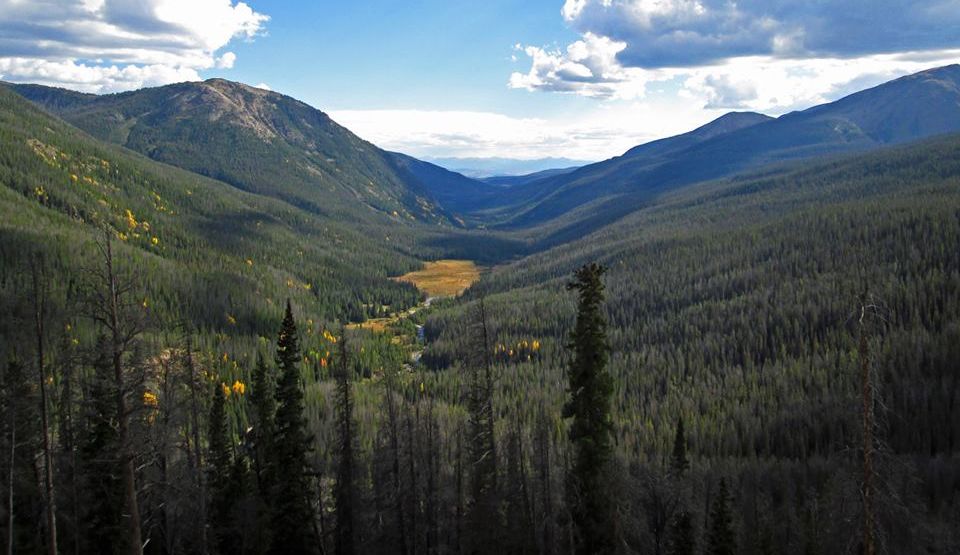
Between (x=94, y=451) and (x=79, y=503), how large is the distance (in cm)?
410

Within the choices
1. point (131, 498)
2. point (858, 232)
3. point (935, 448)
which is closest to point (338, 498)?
point (131, 498)

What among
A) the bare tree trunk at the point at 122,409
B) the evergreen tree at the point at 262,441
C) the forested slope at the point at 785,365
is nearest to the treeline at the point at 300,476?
the bare tree trunk at the point at 122,409

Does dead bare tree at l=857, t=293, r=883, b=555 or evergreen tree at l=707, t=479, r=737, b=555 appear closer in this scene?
dead bare tree at l=857, t=293, r=883, b=555

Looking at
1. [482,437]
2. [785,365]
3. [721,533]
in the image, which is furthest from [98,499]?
[785,365]

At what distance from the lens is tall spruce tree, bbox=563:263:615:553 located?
3206 centimetres

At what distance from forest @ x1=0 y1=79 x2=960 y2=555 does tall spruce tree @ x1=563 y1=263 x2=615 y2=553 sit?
112 millimetres

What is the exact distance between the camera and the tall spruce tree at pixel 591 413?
32.1 meters

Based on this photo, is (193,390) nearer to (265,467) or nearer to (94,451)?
(94,451)

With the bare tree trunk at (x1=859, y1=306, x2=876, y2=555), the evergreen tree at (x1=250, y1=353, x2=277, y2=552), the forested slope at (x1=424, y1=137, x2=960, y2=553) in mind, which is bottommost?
the forested slope at (x1=424, y1=137, x2=960, y2=553)

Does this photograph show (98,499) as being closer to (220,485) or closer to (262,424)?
(220,485)

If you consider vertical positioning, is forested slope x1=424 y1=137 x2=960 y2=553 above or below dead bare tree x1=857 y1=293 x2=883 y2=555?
below

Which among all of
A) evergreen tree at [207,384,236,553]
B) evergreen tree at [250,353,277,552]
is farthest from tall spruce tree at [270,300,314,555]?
evergreen tree at [207,384,236,553]

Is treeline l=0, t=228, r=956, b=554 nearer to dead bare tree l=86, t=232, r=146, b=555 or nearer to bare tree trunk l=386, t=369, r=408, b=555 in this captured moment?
dead bare tree l=86, t=232, r=146, b=555

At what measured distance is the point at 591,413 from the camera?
3234 cm
